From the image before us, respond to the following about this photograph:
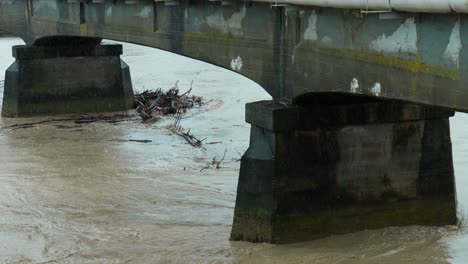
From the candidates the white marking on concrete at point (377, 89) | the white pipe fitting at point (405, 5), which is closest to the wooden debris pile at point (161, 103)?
the white pipe fitting at point (405, 5)

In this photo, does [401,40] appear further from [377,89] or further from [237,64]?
[237,64]

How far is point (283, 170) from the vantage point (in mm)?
11609

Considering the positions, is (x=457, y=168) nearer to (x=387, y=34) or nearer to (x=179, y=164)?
(x=179, y=164)

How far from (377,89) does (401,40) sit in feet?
2.51

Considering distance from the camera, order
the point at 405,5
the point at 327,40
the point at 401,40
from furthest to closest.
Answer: the point at 327,40 → the point at 401,40 → the point at 405,5

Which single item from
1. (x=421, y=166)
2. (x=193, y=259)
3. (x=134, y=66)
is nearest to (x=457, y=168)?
(x=421, y=166)

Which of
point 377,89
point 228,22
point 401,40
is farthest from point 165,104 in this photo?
point 401,40

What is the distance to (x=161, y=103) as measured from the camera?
24297 millimetres

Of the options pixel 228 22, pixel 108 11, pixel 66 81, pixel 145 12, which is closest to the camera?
pixel 228 22

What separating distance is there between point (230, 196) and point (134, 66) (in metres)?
21.2

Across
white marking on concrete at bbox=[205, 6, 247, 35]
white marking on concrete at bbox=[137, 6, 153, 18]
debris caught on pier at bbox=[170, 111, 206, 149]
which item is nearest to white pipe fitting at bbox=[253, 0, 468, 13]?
white marking on concrete at bbox=[205, 6, 247, 35]

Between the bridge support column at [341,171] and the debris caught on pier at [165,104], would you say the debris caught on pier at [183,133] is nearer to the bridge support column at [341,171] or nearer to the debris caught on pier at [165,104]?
the debris caught on pier at [165,104]

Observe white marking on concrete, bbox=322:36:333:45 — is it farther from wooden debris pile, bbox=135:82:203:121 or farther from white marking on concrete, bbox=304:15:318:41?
wooden debris pile, bbox=135:82:203:121

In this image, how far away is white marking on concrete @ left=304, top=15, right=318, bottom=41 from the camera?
448 inches
